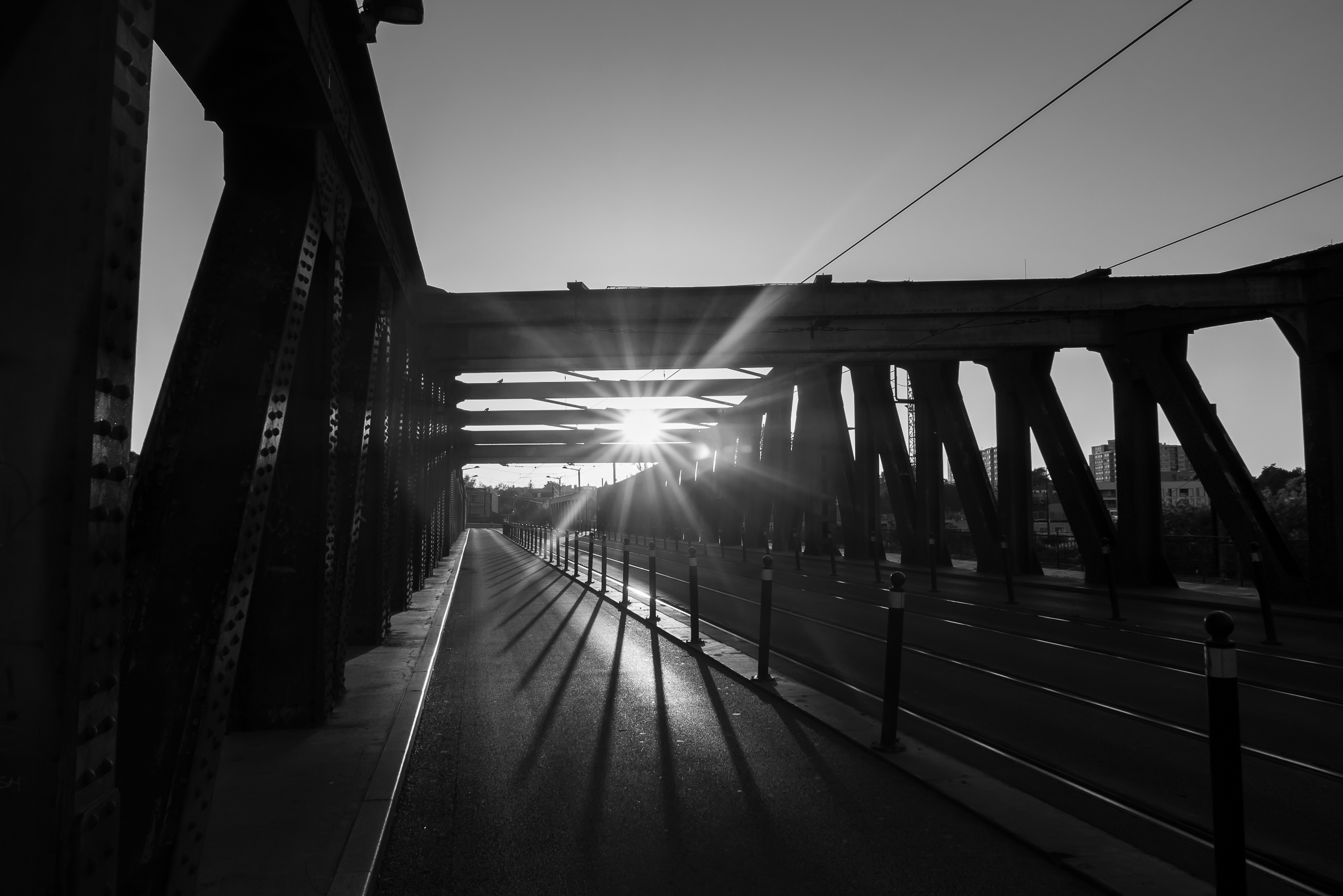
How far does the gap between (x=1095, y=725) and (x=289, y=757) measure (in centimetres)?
537

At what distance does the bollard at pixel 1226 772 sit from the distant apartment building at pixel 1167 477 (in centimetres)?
1759

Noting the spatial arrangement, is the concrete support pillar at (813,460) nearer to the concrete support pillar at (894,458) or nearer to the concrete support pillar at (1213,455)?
the concrete support pillar at (894,458)

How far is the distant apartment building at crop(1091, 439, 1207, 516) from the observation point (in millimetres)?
73738

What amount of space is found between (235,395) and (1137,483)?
19.4 meters

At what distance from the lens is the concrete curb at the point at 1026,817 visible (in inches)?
149

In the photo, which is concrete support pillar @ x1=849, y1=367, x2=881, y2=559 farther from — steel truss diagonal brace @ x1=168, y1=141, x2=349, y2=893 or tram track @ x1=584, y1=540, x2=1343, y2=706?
steel truss diagonal brace @ x1=168, y1=141, x2=349, y2=893

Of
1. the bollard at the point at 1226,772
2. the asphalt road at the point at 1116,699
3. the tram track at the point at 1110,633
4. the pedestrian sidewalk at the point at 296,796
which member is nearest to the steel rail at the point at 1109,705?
the asphalt road at the point at 1116,699

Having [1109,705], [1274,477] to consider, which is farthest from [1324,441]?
[1274,477]

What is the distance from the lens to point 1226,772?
321 cm

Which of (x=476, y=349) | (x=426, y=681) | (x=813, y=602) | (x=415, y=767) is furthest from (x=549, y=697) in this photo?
(x=476, y=349)

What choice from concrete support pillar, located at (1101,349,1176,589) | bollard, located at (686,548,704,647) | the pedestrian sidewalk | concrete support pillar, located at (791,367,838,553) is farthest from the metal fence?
the pedestrian sidewalk

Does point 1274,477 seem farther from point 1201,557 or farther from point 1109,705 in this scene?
point 1109,705

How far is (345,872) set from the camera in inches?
147

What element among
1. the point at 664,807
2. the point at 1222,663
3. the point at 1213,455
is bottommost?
the point at 664,807
